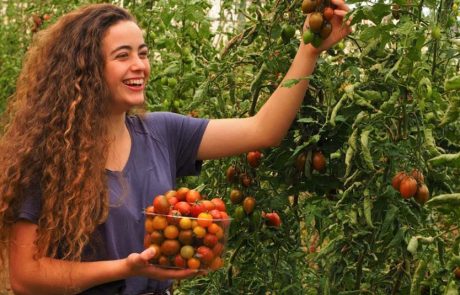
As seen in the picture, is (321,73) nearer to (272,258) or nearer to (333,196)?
(333,196)

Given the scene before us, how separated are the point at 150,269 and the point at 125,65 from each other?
0.52 m

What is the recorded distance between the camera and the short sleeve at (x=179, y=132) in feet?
8.14

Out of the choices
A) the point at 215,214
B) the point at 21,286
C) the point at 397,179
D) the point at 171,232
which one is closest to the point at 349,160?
the point at 397,179

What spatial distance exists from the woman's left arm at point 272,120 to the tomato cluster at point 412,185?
0.38 meters

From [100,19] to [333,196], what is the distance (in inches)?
29.6

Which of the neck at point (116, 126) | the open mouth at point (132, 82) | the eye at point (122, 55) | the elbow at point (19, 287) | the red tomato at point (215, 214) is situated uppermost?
the eye at point (122, 55)

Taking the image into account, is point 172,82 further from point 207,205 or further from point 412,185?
point 412,185

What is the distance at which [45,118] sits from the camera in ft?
7.52

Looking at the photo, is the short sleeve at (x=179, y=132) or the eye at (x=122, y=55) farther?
the short sleeve at (x=179, y=132)

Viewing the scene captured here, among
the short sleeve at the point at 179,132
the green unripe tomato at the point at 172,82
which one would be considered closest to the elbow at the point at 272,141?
the short sleeve at the point at 179,132

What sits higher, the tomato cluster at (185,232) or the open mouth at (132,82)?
the open mouth at (132,82)

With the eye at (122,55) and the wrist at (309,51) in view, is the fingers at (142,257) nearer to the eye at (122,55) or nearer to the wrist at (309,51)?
the eye at (122,55)

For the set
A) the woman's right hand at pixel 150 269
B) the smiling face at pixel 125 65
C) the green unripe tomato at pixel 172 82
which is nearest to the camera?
the woman's right hand at pixel 150 269

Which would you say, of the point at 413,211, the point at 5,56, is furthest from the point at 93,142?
the point at 5,56
